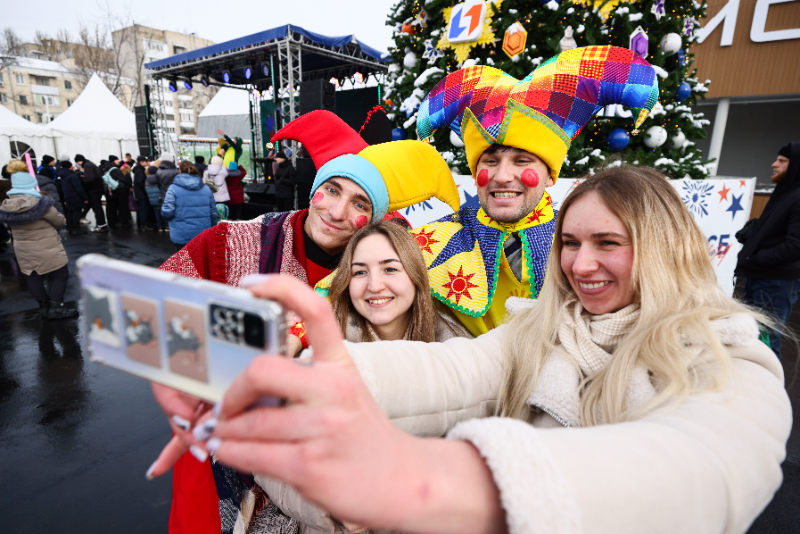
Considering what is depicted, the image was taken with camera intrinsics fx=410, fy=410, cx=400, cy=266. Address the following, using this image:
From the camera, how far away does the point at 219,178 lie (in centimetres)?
883

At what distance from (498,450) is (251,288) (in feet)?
1.20

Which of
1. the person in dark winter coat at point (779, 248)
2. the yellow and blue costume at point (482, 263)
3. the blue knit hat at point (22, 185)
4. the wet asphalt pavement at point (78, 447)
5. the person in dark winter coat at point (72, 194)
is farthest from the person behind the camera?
the person in dark winter coat at point (72, 194)

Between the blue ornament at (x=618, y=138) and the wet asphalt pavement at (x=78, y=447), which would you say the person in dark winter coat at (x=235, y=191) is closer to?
the wet asphalt pavement at (x=78, y=447)

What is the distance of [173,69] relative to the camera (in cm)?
1401

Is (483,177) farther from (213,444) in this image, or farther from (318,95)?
(318,95)

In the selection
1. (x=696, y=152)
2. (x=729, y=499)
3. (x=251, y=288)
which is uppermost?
(x=696, y=152)

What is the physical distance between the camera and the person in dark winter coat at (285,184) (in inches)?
324

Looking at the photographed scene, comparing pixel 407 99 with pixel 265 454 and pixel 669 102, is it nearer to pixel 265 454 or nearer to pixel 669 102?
pixel 669 102

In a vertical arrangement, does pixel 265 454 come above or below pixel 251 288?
below

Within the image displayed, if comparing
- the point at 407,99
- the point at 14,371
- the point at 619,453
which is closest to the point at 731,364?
the point at 619,453

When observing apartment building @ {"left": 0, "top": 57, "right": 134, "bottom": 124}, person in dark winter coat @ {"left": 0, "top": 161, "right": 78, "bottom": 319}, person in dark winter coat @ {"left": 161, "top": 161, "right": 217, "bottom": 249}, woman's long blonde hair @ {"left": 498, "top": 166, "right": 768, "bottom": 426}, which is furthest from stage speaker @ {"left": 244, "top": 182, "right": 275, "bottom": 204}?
apartment building @ {"left": 0, "top": 57, "right": 134, "bottom": 124}

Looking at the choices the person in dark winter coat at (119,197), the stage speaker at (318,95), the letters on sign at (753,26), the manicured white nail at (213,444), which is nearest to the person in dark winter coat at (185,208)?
the stage speaker at (318,95)

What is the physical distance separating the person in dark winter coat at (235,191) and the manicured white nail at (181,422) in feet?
30.5

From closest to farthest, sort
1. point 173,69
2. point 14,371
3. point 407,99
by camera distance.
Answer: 1. point 14,371
2. point 407,99
3. point 173,69
